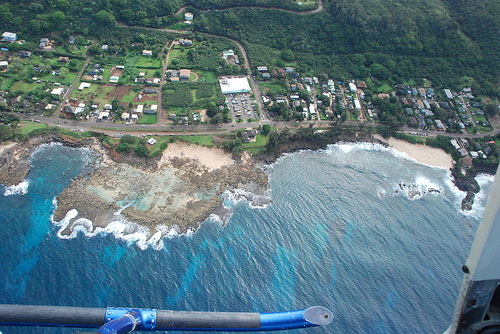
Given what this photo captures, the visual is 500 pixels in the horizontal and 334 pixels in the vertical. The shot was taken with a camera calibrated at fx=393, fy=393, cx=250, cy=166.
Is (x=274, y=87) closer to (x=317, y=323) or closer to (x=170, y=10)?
Result: (x=170, y=10)

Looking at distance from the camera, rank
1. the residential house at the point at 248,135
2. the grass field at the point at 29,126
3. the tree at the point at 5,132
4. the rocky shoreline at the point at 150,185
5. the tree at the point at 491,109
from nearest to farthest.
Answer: the rocky shoreline at the point at 150,185 < the tree at the point at 5,132 < the grass field at the point at 29,126 < the residential house at the point at 248,135 < the tree at the point at 491,109

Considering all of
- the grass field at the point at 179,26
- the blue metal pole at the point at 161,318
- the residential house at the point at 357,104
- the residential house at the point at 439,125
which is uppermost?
the grass field at the point at 179,26

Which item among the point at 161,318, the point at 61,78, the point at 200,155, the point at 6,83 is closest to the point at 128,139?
the point at 200,155

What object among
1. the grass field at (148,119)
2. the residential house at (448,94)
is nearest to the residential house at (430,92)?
the residential house at (448,94)

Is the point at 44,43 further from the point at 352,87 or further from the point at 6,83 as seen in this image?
the point at 352,87

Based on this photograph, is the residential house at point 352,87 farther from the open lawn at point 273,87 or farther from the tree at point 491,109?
the tree at point 491,109

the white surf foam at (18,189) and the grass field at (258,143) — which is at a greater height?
the grass field at (258,143)
